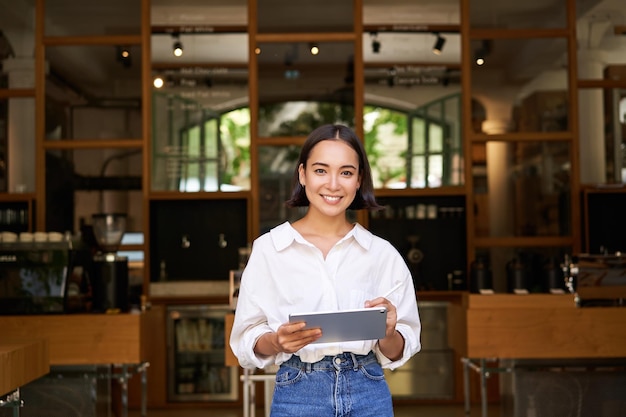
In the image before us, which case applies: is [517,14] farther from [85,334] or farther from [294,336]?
[294,336]

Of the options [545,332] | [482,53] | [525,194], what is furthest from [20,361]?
[482,53]

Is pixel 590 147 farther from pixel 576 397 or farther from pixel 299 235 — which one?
pixel 299 235

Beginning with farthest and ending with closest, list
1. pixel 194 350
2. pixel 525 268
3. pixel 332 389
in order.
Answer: pixel 194 350
pixel 525 268
pixel 332 389

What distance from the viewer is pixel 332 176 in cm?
Result: 252

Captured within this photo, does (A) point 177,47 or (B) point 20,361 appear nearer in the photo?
(B) point 20,361

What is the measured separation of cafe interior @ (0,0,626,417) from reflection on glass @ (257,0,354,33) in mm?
11

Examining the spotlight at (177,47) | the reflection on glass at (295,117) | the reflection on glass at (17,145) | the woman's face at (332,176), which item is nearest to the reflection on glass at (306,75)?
the reflection on glass at (295,117)

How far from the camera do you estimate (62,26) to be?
7.27 meters

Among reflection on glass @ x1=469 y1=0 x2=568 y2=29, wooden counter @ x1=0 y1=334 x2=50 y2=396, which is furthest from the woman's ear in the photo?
reflection on glass @ x1=469 y1=0 x2=568 y2=29

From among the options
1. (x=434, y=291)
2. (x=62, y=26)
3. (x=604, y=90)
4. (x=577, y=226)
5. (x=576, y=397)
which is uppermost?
(x=62, y=26)

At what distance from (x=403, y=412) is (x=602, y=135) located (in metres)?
2.36

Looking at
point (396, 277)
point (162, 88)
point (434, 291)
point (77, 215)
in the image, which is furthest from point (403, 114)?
point (396, 277)

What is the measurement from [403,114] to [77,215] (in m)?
2.36

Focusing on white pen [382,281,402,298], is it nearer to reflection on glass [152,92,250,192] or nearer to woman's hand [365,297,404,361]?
woman's hand [365,297,404,361]
